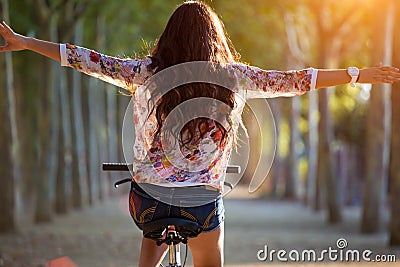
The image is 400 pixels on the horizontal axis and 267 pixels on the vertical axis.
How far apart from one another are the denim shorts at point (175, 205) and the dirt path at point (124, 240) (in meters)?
7.51

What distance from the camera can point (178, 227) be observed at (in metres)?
→ 4.77

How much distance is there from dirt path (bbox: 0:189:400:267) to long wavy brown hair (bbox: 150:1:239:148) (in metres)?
7.63

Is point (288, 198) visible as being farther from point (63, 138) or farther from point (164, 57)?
point (164, 57)

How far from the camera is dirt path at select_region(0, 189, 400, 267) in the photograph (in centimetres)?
1372

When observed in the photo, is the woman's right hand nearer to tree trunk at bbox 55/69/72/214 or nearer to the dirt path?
the dirt path

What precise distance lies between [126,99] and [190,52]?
134ft

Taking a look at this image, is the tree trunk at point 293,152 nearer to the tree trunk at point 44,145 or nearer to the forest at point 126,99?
the forest at point 126,99

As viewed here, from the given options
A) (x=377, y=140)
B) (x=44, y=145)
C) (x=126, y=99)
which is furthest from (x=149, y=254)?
(x=126, y=99)

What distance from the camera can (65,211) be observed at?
84.2 feet

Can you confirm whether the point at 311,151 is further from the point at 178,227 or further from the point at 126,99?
the point at 178,227

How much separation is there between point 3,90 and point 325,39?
11.0m

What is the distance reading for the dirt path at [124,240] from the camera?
45.0 feet

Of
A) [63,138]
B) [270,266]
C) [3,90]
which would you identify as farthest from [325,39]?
[270,266]

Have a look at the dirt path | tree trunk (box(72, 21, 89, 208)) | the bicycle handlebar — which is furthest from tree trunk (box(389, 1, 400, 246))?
tree trunk (box(72, 21, 89, 208))
